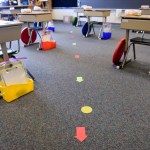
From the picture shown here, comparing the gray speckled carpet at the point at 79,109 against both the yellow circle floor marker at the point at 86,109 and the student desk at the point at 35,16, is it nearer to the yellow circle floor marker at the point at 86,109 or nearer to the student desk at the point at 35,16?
the yellow circle floor marker at the point at 86,109

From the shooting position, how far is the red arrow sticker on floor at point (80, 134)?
1388 mm

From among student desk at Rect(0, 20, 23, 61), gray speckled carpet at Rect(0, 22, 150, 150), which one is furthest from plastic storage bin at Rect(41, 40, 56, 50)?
student desk at Rect(0, 20, 23, 61)

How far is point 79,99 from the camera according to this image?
193 centimetres

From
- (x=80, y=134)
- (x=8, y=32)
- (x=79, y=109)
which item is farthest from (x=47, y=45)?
(x=80, y=134)

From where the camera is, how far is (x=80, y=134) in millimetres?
1426

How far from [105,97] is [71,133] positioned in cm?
68

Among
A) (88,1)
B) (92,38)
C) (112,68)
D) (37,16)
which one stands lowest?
(112,68)

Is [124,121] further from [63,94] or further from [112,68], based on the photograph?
[112,68]

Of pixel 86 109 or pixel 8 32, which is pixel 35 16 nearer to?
pixel 8 32

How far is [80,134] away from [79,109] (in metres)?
0.36

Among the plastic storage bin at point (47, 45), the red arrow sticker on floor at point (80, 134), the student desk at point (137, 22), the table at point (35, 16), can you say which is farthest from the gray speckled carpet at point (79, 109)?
the table at point (35, 16)

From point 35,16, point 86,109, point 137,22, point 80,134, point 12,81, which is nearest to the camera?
point 80,134

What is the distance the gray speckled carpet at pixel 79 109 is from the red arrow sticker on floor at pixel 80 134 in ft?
0.09

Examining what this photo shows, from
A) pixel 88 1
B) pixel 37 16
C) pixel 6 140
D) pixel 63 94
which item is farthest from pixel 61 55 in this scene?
pixel 88 1
